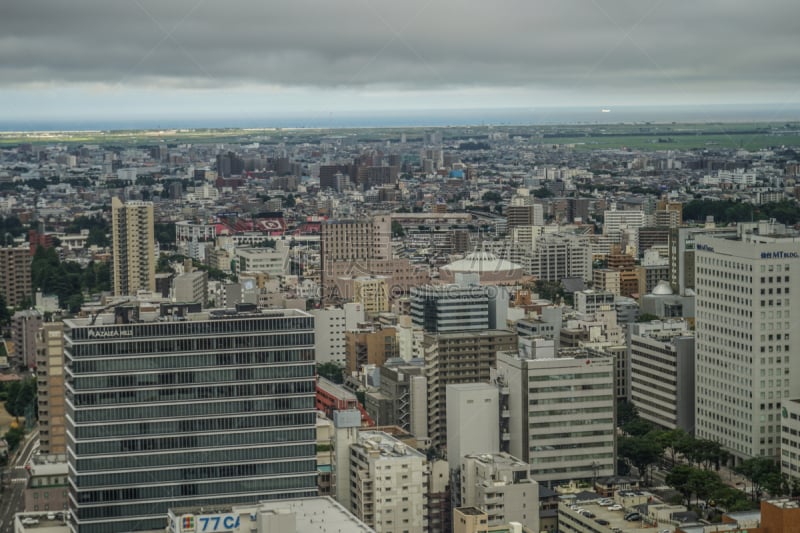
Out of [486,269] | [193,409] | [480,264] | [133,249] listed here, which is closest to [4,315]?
[133,249]

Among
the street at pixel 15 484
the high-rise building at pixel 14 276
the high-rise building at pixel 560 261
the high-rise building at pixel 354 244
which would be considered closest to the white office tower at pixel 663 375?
the street at pixel 15 484

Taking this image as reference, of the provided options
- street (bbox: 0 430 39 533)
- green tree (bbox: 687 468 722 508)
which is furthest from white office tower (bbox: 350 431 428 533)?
street (bbox: 0 430 39 533)

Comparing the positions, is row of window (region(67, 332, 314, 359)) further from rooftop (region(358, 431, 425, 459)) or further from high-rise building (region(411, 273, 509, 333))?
high-rise building (region(411, 273, 509, 333))

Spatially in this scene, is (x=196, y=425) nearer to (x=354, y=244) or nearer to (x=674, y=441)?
(x=674, y=441)

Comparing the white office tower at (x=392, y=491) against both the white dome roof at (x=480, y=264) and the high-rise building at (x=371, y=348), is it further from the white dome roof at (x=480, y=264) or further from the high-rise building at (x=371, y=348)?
the white dome roof at (x=480, y=264)

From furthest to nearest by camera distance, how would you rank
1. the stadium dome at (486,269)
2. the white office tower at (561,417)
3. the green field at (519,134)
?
the green field at (519,134)
the stadium dome at (486,269)
the white office tower at (561,417)

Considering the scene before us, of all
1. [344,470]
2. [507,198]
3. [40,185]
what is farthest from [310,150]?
[344,470]
